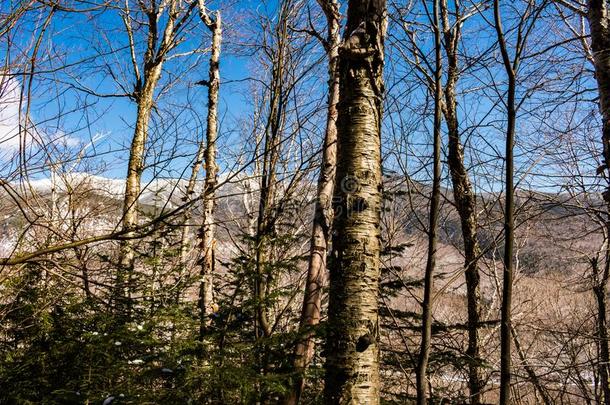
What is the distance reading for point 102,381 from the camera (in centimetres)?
271

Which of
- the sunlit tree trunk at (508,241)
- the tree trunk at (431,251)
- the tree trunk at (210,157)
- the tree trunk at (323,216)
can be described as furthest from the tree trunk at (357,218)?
the tree trunk at (210,157)

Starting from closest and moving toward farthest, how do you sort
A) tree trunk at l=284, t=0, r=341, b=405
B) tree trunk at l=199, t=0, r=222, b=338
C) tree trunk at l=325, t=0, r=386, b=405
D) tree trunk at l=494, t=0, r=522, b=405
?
1. tree trunk at l=494, t=0, r=522, b=405
2. tree trunk at l=325, t=0, r=386, b=405
3. tree trunk at l=284, t=0, r=341, b=405
4. tree trunk at l=199, t=0, r=222, b=338

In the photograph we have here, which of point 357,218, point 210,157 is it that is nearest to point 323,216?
point 357,218

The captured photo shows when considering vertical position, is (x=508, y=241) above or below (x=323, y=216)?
below

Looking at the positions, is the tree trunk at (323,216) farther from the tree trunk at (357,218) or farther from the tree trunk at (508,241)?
the tree trunk at (508,241)

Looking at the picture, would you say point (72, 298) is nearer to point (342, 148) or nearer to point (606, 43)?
point (342, 148)

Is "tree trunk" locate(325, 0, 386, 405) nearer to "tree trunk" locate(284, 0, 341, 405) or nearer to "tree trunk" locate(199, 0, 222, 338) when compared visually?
"tree trunk" locate(284, 0, 341, 405)

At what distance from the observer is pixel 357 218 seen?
2055 mm

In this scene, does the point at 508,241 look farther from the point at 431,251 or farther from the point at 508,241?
the point at 431,251

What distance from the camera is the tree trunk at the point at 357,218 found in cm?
185

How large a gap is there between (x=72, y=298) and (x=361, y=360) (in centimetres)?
279

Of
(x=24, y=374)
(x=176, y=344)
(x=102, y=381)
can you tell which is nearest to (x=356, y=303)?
(x=176, y=344)

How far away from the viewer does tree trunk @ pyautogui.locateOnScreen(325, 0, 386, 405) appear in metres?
1.85

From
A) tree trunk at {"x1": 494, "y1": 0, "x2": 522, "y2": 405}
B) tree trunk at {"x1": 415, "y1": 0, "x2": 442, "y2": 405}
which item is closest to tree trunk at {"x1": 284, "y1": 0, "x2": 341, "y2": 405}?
tree trunk at {"x1": 415, "y1": 0, "x2": 442, "y2": 405}
